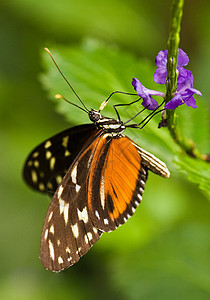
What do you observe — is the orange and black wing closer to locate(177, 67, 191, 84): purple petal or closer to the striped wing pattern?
the striped wing pattern

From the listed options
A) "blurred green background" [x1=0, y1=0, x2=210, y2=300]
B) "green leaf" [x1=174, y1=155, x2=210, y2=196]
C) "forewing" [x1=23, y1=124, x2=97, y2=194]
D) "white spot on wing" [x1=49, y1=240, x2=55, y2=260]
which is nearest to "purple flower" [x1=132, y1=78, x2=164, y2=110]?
"green leaf" [x1=174, y1=155, x2=210, y2=196]

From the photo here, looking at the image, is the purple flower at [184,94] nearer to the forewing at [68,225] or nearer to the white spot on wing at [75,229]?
the forewing at [68,225]

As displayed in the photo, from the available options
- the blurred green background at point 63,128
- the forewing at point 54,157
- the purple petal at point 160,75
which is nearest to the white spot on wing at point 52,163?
the forewing at point 54,157

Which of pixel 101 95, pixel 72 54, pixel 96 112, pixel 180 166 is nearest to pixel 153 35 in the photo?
pixel 72 54

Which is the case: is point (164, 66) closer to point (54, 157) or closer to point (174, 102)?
point (174, 102)

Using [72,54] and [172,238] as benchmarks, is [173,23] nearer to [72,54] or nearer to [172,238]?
[72,54]
